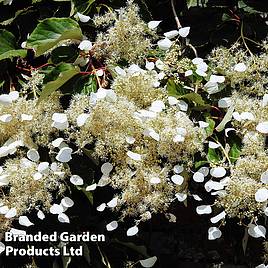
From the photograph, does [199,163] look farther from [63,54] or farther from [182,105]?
[63,54]

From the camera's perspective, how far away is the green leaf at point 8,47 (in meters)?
1.40

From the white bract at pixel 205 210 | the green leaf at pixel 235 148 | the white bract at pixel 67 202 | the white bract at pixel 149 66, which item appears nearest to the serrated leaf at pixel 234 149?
A: the green leaf at pixel 235 148

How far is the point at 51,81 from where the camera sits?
1.31 m

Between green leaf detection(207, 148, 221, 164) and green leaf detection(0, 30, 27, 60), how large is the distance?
1.45 feet

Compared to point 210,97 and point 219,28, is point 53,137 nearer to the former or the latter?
point 210,97

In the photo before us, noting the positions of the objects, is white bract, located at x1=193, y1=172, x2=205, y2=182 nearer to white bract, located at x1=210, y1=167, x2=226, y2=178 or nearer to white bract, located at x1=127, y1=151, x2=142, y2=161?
white bract, located at x1=210, y1=167, x2=226, y2=178

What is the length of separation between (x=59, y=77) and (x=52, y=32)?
13 centimetres

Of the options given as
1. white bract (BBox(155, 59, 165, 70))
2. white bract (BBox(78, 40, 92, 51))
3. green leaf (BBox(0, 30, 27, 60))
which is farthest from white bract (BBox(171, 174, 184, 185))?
green leaf (BBox(0, 30, 27, 60))

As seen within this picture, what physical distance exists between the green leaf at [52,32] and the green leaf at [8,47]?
0.05 meters

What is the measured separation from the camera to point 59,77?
4.20ft

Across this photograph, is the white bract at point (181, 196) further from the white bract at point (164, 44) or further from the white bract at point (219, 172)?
the white bract at point (164, 44)

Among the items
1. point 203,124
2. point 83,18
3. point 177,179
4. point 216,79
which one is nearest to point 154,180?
point 177,179

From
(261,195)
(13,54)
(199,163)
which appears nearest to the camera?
(261,195)

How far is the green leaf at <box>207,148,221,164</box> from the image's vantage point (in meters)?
1.29
